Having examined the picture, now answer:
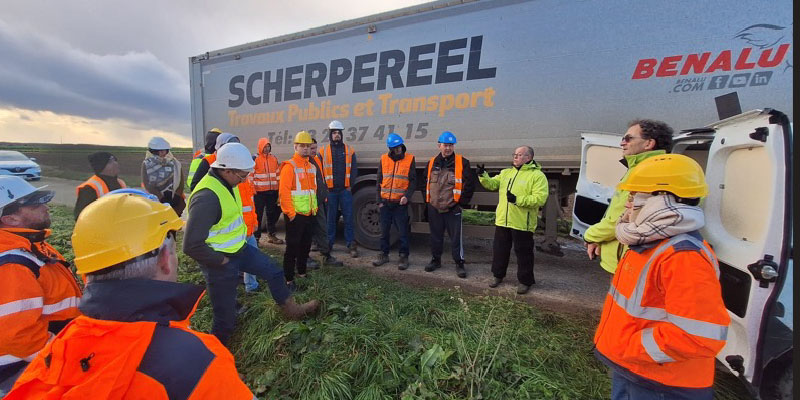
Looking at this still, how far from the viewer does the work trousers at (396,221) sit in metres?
4.73

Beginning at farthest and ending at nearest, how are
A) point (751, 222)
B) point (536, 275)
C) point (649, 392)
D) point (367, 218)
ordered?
1. point (367, 218)
2. point (536, 275)
3. point (751, 222)
4. point (649, 392)

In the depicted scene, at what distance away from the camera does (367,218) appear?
18.1ft

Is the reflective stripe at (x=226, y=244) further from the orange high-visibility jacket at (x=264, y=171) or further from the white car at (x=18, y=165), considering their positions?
the white car at (x=18, y=165)

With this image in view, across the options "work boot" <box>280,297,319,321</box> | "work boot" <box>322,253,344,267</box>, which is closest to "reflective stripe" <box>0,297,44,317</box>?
"work boot" <box>280,297,319,321</box>

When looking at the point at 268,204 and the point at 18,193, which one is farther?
the point at 268,204

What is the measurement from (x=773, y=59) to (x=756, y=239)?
2.56 m

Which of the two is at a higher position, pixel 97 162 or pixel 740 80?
pixel 740 80

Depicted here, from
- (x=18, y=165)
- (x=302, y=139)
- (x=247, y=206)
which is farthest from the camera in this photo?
(x=18, y=165)

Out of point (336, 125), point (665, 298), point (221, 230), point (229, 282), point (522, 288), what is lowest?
point (522, 288)

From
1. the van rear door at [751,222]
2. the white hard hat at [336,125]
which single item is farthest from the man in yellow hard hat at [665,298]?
the white hard hat at [336,125]

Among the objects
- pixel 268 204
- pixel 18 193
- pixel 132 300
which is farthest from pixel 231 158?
pixel 268 204

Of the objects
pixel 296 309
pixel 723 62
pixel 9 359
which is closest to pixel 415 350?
pixel 296 309

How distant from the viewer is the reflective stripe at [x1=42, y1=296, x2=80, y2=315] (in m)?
1.65

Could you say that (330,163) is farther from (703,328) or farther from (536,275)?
(703,328)
